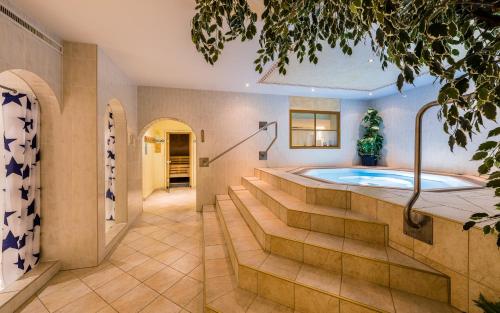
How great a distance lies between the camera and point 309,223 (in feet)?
7.27

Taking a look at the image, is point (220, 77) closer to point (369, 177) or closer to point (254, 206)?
point (254, 206)

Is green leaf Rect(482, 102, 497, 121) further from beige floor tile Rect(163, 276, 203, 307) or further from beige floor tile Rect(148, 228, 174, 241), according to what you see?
beige floor tile Rect(148, 228, 174, 241)

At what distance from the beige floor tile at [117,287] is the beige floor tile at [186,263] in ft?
1.47

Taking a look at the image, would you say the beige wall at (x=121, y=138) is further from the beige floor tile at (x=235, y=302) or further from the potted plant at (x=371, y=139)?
the potted plant at (x=371, y=139)

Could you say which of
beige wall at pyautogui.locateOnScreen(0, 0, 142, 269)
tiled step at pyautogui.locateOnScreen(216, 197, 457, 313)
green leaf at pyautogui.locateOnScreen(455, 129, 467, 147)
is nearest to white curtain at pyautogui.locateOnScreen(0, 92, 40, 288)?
beige wall at pyautogui.locateOnScreen(0, 0, 142, 269)

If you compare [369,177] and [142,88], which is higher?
[142,88]

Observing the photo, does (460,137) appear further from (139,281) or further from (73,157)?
(73,157)

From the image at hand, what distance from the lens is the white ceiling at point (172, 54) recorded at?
6.52ft

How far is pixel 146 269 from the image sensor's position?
2537 mm

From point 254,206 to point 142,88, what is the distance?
132 inches

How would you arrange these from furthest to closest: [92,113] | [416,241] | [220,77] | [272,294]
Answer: [220,77] → [92,113] → [272,294] → [416,241]

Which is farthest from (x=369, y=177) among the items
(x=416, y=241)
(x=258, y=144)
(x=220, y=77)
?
(x=220, y=77)

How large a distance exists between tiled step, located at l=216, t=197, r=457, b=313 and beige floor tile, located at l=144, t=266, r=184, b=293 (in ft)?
2.62

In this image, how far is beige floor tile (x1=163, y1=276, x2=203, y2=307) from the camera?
203 cm
